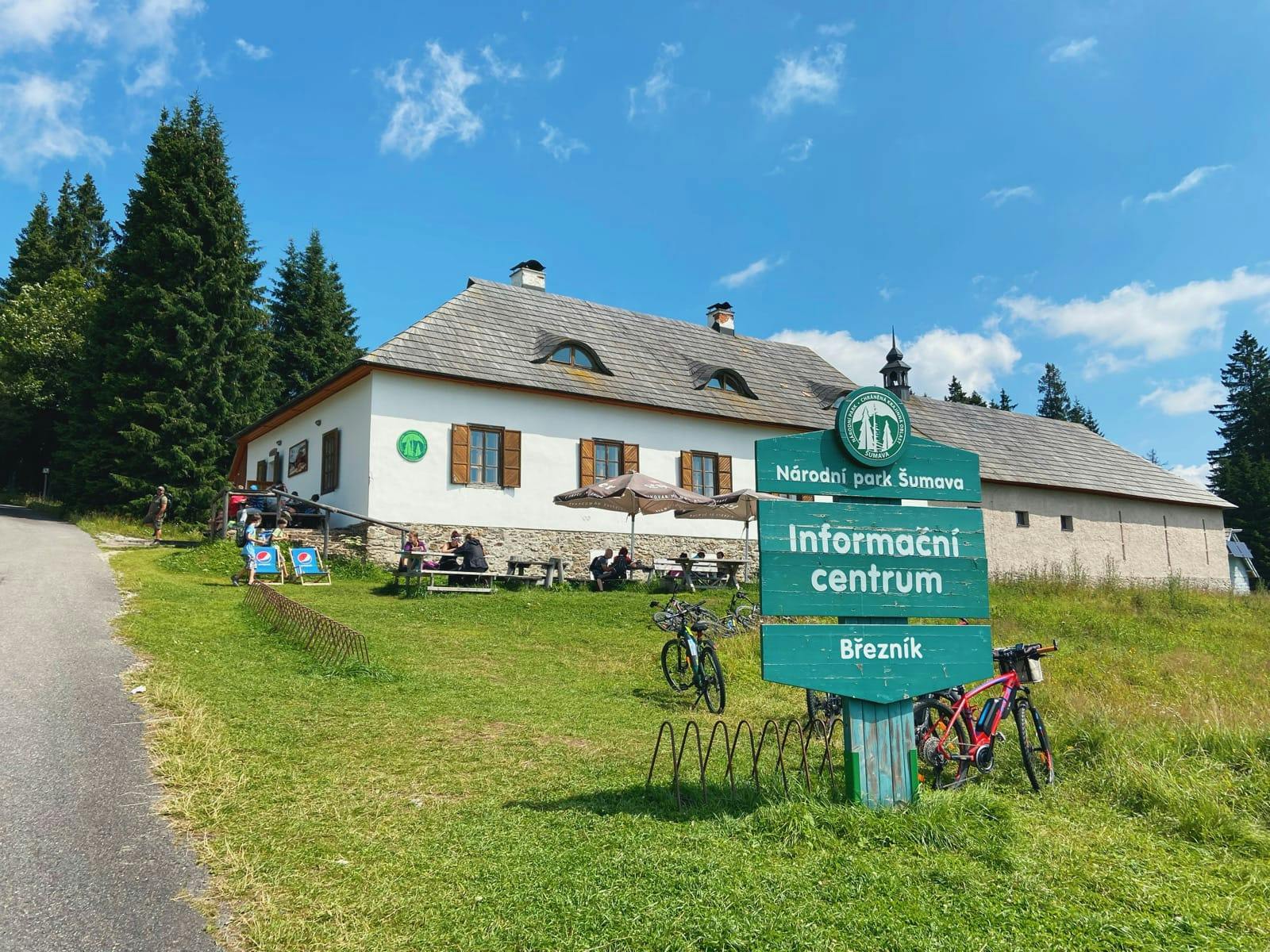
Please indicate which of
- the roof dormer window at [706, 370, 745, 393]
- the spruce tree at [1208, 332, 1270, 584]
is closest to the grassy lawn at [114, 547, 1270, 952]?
the roof dormer window at [706, 370, 745, 393]

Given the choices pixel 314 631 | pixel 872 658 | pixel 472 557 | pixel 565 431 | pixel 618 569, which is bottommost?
pixel 314 631

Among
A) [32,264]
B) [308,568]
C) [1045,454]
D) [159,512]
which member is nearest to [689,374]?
[308,568]

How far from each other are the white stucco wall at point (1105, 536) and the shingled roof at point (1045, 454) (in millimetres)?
417

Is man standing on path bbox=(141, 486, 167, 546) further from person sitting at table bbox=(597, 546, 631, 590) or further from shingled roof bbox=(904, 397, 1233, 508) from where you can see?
shingled roof bbox=(904, 397, 1233, 508)

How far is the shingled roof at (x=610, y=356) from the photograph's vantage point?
20.2 m

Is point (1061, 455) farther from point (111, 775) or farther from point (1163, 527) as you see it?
point (111, 775)

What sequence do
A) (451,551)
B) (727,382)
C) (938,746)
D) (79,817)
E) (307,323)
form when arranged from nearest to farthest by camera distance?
(79,817) < (938,746) < (451,551) < (727,382) < (307,323)

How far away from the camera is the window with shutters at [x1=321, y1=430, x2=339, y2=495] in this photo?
68.7 ft

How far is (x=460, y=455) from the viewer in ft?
64.7

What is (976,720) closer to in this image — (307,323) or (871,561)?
(871,561)

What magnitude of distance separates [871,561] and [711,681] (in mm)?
3949

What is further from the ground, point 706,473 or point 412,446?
point 412,446

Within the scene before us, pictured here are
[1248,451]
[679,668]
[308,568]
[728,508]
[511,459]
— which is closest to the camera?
[679,668]

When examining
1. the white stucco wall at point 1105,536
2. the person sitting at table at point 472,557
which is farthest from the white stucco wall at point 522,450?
the white stucco wall at point 1105,536
